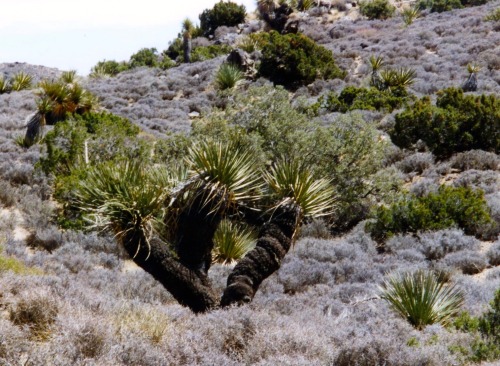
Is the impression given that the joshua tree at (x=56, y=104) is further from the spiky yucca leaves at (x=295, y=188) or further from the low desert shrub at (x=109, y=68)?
the low desert shrub at (x=109, y=68)

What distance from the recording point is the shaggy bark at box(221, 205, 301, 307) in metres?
7.55

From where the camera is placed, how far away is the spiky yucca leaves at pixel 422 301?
6.91 meters

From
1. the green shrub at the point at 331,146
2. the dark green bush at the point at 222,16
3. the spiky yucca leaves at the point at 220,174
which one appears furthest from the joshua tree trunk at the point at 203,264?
the dark green bush at the point at 222,16

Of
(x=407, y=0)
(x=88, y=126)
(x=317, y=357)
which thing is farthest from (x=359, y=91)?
(x=407, y=0)

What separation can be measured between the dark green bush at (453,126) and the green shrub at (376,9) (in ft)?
89.8

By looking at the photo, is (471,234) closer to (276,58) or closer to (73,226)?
(73,226)

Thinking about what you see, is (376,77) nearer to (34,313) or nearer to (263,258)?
(263,258)

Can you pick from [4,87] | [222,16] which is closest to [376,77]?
[4,87]

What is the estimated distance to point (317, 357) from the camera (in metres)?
5.23

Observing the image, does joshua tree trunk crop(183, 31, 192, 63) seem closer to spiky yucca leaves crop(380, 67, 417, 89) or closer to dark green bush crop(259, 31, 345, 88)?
dark green bush crop(259, 31, 345, 88)

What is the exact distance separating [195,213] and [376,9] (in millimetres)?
37435

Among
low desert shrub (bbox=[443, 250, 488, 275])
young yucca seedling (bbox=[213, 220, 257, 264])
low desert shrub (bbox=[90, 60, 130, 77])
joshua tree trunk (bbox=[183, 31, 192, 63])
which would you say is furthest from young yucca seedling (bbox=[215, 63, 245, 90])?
low desert shrub (bbox=[443, 250, 488, 275])

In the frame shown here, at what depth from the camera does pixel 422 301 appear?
6.94 m

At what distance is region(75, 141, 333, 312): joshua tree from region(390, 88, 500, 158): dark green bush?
8.06 meters
